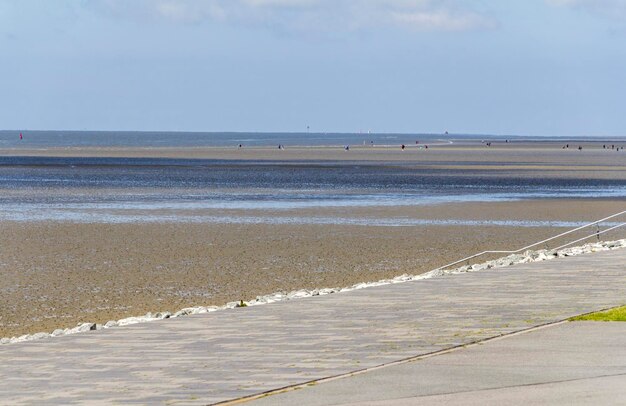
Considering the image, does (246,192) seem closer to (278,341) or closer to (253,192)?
(253,192)

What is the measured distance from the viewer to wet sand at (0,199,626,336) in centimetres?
2206

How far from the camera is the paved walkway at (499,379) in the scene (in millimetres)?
9516

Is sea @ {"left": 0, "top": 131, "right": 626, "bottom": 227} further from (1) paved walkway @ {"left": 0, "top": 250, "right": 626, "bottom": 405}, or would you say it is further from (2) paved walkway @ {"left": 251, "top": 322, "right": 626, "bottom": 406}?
(2) paved walkway @ {"left": 251, "top": 322, "right": 626, "bottom": 406}

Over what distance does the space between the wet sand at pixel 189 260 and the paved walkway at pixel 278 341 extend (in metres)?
5.79

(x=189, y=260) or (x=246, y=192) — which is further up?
(x=189, y=260)

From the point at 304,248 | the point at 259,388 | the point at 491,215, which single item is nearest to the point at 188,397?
the point at 259,388

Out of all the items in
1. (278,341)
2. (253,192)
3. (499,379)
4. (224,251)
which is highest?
(499,379)

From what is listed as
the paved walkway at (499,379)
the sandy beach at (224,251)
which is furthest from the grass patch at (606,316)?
the sandy beach at (224,251)

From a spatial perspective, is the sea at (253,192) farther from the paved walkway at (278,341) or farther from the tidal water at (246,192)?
the paved walkway at (278,341)

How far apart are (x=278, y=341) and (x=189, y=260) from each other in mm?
16735

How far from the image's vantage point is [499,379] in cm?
1031

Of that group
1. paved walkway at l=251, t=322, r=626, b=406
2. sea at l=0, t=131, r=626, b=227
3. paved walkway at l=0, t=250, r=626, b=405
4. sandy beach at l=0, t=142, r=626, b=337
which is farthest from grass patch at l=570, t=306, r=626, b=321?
sea at l=0, t=131, r=626, b=227

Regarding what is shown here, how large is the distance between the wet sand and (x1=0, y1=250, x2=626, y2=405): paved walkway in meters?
5.79

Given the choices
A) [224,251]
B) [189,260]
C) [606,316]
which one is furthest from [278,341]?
[224,251]
